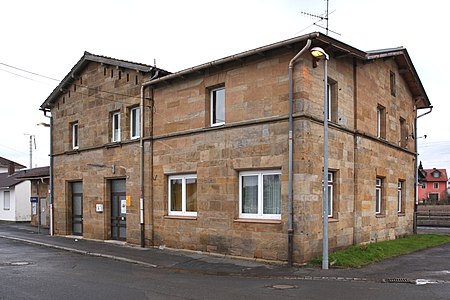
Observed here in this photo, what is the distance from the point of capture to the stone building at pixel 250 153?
13.7m

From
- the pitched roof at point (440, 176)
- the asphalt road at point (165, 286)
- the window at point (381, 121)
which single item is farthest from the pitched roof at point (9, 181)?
the pitched roof at point (440, 176)

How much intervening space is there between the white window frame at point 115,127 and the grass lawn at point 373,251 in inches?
419

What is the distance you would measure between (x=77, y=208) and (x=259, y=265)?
12.7m

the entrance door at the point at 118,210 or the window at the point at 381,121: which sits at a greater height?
the window at the point at 381,121

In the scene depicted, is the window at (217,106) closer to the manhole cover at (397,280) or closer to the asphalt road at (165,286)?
the asphalt road at (165,286)

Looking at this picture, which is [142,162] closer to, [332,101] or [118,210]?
[118,210]


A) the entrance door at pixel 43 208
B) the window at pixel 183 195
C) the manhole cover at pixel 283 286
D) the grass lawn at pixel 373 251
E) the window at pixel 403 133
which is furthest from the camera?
the entrance door at pixel 43 208

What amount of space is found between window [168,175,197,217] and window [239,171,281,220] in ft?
7.24

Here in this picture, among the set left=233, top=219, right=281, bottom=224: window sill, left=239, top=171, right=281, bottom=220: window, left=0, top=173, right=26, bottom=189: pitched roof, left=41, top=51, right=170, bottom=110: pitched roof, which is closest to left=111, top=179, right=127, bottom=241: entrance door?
left=41, top=51, right=170, bottom=110: pitched roof

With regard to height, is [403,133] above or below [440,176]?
above

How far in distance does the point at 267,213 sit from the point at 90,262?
5.76 meters

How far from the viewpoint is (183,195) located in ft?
55.8

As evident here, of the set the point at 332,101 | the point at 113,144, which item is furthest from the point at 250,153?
the point at 113,144

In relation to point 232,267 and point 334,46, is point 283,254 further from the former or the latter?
point 334,46
